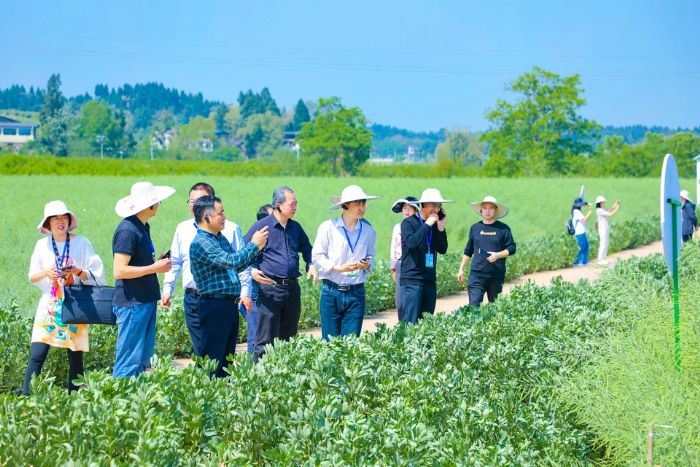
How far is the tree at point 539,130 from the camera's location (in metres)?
91.1

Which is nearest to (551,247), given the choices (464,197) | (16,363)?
(16,363)

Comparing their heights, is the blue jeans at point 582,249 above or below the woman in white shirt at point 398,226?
below

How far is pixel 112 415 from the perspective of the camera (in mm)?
4539

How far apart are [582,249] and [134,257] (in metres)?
16.7

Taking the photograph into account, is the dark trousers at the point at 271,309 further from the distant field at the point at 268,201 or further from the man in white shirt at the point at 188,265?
the distant field at the point at 268,201

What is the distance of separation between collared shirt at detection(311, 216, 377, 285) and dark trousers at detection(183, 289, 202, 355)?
1417 mm

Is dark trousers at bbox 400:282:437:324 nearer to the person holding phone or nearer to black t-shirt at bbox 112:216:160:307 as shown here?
the person holding phone

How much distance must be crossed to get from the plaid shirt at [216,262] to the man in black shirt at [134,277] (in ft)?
0.92

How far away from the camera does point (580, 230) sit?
69.3ft

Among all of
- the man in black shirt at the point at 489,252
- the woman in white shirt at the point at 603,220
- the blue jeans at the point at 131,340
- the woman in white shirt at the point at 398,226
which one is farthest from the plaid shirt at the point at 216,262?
the woman in white shirt at the point at 603,220

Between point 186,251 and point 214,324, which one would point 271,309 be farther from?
point 214,324

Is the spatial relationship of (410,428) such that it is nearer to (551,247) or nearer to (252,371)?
(252,371)

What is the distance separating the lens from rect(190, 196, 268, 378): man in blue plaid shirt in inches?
270

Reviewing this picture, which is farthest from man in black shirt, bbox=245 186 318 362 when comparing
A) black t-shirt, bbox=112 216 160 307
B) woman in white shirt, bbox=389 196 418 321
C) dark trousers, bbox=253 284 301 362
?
woman in white shirt, bbox=389 196 418 321
